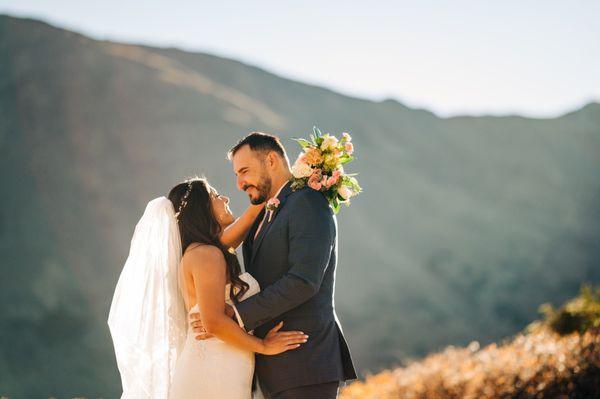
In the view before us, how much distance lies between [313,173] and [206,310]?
1118mm

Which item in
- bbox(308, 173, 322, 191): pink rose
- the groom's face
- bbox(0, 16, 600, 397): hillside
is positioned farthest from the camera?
bbox(0, 16, 600, 397): hillside

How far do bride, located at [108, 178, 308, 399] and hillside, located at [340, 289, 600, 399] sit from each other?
3510 mm

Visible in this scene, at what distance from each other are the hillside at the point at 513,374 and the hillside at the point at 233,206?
7.21 m

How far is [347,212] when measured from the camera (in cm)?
2314

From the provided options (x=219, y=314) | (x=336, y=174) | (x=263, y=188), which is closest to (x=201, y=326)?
(x=219, y=314)

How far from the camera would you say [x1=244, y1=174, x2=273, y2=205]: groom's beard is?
14.1ft

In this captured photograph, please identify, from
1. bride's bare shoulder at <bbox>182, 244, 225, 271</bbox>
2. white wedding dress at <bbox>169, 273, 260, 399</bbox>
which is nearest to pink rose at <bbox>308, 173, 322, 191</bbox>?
bride's bare shoulder at <bbox>182, 244, 225, 271</bbox>

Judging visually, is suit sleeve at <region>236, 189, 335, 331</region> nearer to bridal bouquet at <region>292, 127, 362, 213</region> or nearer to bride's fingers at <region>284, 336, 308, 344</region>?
bride's fingers at <region>284, 336, 308, 344</region>

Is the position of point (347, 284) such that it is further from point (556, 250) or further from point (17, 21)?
point (17, 21)

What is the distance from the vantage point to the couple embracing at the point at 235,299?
382 centimetres

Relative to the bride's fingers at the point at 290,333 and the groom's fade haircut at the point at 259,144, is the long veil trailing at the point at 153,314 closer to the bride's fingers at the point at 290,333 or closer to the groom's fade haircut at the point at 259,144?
the groom's fade haircut at the point at 259,144

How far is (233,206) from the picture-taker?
1933 cm

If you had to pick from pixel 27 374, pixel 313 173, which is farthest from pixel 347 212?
pixel 313 173

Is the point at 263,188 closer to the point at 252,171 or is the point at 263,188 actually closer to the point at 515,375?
the point at 252,171
